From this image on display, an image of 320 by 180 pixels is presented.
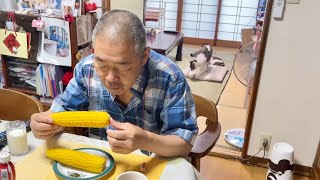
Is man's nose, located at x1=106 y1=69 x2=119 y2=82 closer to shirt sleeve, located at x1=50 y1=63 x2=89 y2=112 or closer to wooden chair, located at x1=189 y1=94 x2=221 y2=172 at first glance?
shirt sleeve, located at x1=50 y1=63 x2=89 y2=112

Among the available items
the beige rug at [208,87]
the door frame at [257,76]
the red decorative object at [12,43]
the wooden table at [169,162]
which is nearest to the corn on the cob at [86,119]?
the wooden table at [169,162]

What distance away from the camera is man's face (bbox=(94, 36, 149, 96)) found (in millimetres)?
1020

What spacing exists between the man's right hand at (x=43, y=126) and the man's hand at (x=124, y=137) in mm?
243

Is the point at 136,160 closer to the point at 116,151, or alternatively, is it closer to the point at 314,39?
the point at 116,151

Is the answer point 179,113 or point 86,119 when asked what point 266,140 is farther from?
point 86,119

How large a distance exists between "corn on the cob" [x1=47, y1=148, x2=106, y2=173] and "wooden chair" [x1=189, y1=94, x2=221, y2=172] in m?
0.41

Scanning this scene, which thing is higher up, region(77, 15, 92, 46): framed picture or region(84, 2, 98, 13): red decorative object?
region(84, 2, 98, 13): red decorative object

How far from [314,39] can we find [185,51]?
11.3 ft

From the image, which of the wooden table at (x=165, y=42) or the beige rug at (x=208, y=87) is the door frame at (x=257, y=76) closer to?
the beige rug at (x=208, y=87)

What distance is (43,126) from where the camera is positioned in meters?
1.09

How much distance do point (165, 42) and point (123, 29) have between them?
3.08 meters

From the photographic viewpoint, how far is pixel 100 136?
1.45 meters

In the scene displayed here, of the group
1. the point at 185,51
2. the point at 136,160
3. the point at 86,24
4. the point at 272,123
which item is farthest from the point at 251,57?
the point at 185,51

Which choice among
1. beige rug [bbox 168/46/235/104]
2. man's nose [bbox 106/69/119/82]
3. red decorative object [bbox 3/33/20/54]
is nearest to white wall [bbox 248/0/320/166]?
beige rug [bbox 168/46/235/104]
